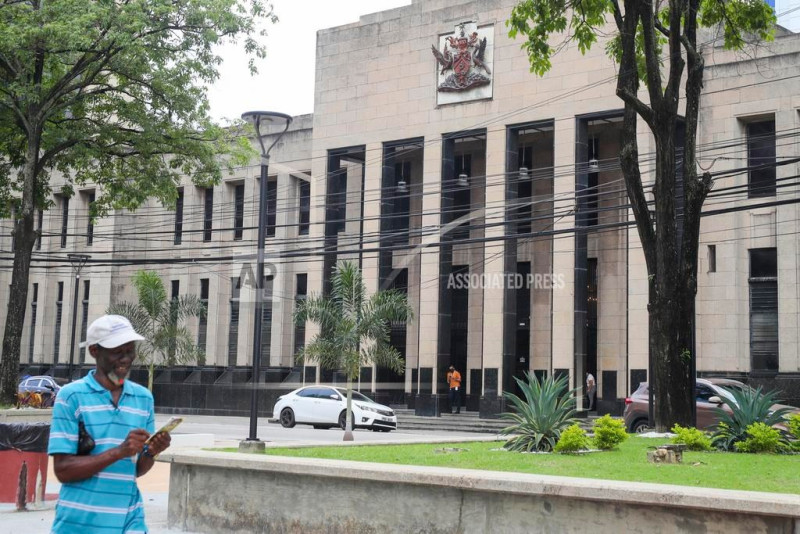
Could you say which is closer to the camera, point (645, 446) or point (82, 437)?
point (82, 437)

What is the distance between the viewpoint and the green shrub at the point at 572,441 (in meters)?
11.6

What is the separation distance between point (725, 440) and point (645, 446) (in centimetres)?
108

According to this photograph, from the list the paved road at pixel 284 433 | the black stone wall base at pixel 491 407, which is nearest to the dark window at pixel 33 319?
the paved road at pixel 284 433

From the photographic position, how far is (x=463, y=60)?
37.0 metres

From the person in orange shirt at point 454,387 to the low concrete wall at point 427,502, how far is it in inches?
962

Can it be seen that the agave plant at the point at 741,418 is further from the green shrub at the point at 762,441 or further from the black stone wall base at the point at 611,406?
the black stone wall base at the point at 611,406

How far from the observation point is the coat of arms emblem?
36.6 m

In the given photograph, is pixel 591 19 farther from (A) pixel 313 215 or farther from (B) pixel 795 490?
(A) pixel 313 215

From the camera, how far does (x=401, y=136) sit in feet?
127

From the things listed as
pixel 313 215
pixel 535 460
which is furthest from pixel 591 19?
pixel 313 215

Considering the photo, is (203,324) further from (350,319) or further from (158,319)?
(350,319)

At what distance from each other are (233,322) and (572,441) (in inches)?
1435

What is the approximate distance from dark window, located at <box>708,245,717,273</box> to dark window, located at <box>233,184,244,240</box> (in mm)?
22743

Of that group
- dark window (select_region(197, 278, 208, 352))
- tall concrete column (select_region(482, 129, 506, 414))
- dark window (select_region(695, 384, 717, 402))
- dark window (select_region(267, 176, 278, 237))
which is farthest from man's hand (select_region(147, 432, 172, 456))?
dark window (select_region(197, 278, 208, 352))
